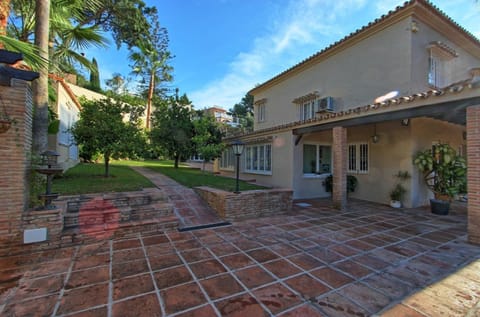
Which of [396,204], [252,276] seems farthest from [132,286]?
[396,204]

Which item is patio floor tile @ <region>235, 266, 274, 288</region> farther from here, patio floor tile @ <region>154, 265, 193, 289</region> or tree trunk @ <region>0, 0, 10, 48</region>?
tree trunk @ <region>0, 0, 10, 48</region>

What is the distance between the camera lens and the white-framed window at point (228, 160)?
49.5ft

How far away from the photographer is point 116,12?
10.5 m

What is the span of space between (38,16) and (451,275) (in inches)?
403

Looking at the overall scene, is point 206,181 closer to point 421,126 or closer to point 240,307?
point 240,307

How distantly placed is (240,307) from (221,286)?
0.51m

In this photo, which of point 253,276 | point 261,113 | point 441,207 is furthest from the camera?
point 261,113

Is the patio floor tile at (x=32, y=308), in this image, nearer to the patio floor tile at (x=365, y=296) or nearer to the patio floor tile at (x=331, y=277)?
the patio floor tile at (x=331, y=277)

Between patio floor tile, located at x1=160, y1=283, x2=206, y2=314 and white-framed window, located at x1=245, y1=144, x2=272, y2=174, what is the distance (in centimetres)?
852

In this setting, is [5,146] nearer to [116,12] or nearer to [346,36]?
[116,12]

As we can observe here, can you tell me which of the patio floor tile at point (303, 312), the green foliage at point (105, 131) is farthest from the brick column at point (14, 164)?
the patio floor tile at point (303, 312)

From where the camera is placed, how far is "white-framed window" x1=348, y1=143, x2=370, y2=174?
31.7 ft

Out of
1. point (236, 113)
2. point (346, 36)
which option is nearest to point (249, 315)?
point (346, 36)

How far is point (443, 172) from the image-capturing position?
24.2 ft
